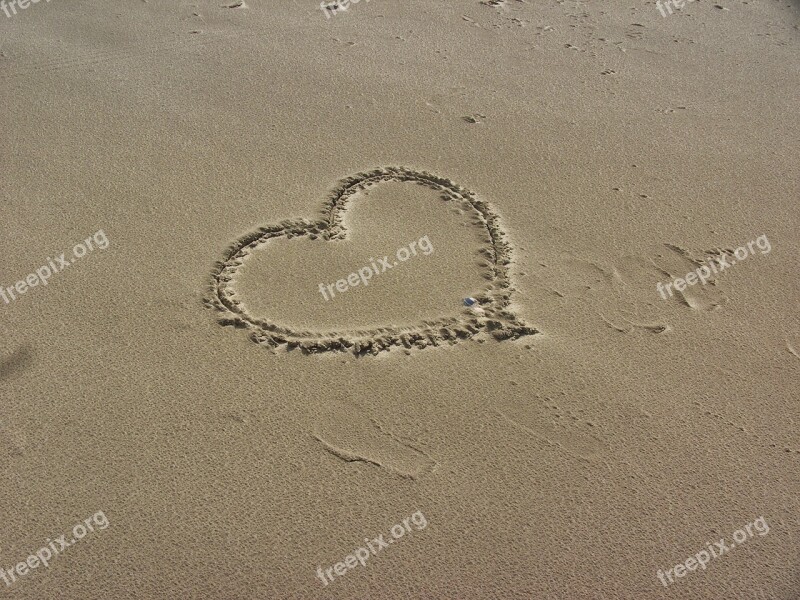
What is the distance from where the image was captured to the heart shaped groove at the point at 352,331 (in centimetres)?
281

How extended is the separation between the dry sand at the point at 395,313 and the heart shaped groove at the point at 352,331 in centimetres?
1

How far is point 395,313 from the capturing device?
2.94 m

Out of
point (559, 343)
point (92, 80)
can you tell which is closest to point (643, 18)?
point (559, 343)

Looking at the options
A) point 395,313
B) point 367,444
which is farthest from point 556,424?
point 395,313

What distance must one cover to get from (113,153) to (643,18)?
3370mm

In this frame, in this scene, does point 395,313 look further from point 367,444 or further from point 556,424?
point 556,424

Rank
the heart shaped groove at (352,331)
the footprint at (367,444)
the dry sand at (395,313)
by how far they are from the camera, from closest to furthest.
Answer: the dry sand at (395,313) → the footprint at (367,444) → the heart shaped groove at (352,331)

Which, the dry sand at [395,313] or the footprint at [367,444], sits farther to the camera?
the footprint at [367,444]

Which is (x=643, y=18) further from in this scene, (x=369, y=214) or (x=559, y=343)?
(x=559, y=343)

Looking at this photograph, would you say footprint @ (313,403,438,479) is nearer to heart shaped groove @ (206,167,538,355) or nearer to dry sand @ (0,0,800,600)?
dry sand @ (0,0,800,600)

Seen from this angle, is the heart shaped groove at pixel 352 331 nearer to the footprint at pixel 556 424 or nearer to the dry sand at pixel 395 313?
the dry sand at pixel 395 313

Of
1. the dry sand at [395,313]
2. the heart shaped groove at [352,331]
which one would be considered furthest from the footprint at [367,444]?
the heart shaped groove at [352,331]

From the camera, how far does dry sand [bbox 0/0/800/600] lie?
2252 mm

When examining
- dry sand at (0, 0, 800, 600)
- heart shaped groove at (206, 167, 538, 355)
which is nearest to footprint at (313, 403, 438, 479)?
dry sand at (0, 0, 800, 600)
